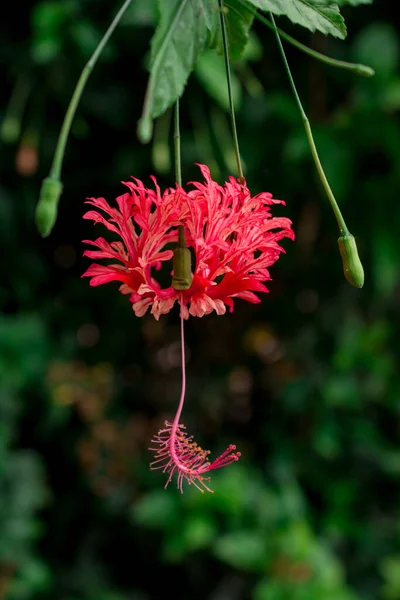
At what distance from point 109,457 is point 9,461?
364mm

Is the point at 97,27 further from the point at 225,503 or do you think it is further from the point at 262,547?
the point at 262,547

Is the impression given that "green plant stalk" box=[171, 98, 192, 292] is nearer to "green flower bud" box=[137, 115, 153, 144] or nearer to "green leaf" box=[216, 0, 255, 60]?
"green leaf" box=[216, 0, 255, 60]

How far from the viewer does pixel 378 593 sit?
6.52ft

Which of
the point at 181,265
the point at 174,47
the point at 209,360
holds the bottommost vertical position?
the point at 209,360

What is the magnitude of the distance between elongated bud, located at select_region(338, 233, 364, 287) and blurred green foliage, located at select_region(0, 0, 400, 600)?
86 centimetres

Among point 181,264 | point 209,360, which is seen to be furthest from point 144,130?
point 209,360

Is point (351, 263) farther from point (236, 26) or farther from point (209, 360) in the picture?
point (209, 360)

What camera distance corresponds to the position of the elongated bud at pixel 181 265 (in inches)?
25.5

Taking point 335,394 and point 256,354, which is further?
point 256,354

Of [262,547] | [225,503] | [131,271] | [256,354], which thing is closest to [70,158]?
[256,354]

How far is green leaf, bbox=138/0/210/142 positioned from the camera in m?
0.53

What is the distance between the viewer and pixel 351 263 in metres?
0.62

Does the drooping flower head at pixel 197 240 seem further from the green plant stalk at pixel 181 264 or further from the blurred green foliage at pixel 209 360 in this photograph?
the blurred green foliage at pixel 209 360

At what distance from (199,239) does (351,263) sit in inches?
5.0
